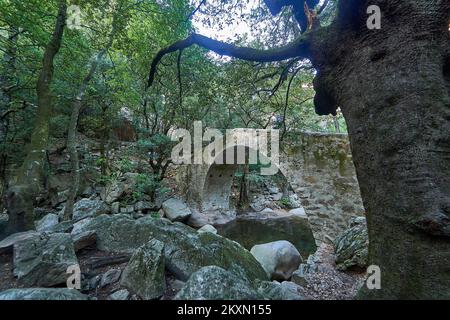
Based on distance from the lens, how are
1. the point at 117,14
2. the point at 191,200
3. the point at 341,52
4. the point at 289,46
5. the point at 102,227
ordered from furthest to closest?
the point at 191,200, the point at 117,14, the point at 102,227, the point at 289,46, the point at 341,52

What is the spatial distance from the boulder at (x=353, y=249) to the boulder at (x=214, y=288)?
2.49 m

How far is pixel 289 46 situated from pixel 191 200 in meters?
9.12

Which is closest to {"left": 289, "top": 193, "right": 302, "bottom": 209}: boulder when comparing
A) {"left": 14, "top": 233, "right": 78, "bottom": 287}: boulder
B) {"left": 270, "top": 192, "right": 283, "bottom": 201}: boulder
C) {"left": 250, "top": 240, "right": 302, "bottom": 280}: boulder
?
{"left": 270, "top": 192, "right": 283, "bottom": 201}: boulder

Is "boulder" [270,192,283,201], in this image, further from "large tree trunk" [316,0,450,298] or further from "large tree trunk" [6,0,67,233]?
"large tree trunk" [316,0,450,298]

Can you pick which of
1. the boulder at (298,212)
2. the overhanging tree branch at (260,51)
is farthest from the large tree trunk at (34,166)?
the boulder at (298,212)

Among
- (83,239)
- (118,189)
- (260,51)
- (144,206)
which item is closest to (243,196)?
(144,206)

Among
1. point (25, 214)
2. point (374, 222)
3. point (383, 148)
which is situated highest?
point (383, 148)

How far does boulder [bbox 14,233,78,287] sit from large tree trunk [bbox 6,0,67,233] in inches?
30.2

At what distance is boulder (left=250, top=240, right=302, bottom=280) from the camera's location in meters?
3.66

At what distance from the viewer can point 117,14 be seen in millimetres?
3900

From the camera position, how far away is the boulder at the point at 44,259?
1.63 metres

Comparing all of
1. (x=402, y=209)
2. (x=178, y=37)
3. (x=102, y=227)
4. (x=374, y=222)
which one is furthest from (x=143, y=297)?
(x=178, y=37)

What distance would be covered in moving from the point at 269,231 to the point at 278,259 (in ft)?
19.2

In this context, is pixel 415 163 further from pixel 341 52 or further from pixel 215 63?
pixel 215 63
